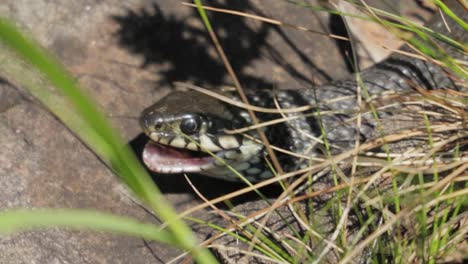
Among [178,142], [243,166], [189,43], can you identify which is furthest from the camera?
[189,43]

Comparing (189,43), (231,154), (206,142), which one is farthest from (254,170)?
(189,43)

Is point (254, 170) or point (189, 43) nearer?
point (254, 170)

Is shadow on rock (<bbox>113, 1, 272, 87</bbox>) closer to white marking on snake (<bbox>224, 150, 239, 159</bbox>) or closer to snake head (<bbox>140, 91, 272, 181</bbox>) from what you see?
snake head (<bbox>140, 91, 272, 181</bbox>)

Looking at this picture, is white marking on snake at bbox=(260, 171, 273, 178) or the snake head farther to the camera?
white marking on snake at bbox=(260, 171, 273, 178)

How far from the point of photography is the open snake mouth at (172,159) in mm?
3912

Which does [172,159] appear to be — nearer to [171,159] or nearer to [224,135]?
[171,159]

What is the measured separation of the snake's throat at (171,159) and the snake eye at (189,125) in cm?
14

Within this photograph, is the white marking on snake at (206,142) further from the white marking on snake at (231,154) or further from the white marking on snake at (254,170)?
the white marking on snake at (254,170)

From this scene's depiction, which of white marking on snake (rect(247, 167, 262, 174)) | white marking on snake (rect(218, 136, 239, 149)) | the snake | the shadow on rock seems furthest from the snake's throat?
the shadow on rock

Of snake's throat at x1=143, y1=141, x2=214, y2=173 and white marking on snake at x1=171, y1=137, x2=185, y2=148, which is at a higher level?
white marking on snake at x1=171, y1=137, x2=185, y2=148

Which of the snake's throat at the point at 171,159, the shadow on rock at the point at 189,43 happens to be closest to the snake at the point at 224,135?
the snake's throat at the point at 171,159

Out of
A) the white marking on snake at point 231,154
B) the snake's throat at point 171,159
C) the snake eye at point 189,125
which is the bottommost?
the snake's throat at point 171,159

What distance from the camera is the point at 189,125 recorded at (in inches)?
155

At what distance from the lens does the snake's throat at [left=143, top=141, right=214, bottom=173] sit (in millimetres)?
3910
